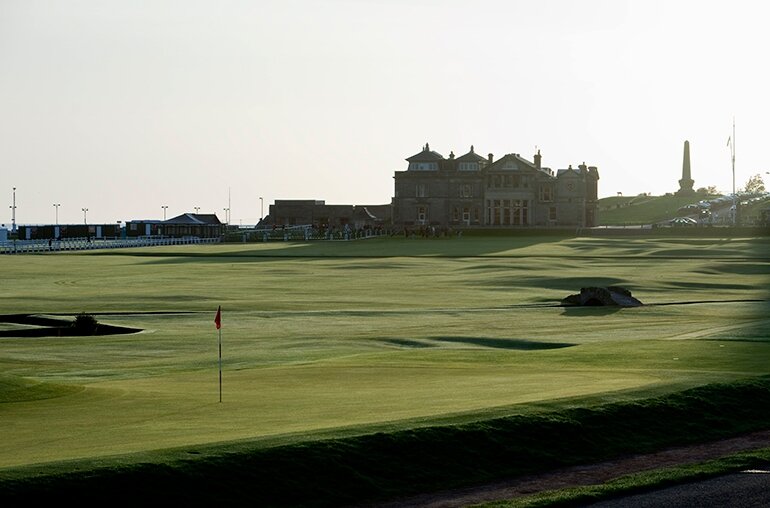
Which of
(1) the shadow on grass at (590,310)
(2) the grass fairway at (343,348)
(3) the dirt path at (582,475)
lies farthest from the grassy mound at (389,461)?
(1) the shadow on grass at (590,310)

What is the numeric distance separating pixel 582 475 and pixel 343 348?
76.8ft

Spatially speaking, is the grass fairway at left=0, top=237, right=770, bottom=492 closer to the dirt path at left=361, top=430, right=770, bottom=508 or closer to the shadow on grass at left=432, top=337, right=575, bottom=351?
the shadow on grass at left=432, top=337, right=575, bottom=351

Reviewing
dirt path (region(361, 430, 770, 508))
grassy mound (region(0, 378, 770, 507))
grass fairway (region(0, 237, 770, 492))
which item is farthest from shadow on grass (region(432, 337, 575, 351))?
dirt path (region(361, 430, 770, 508))

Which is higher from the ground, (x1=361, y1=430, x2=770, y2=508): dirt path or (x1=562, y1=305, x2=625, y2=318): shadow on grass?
(x1=361, y1=430, x2=770, y2=508): dirt path

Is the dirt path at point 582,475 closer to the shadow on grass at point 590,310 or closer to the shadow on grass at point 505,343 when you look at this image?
the shadow on grass at point 505,343

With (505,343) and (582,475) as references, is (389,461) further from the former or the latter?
(505,343)

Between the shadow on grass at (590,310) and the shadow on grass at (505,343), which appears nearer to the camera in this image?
the shadow on grass at (505,343)

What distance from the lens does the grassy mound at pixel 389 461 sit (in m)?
15.5

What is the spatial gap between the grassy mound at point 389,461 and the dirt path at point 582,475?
0.96 feet

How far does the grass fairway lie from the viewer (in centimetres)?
2084

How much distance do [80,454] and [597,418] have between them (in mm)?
8011

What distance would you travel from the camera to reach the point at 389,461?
1772 centimetres

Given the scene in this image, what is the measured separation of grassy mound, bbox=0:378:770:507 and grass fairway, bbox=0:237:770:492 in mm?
645

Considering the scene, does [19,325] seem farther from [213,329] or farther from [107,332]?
[213,329]
